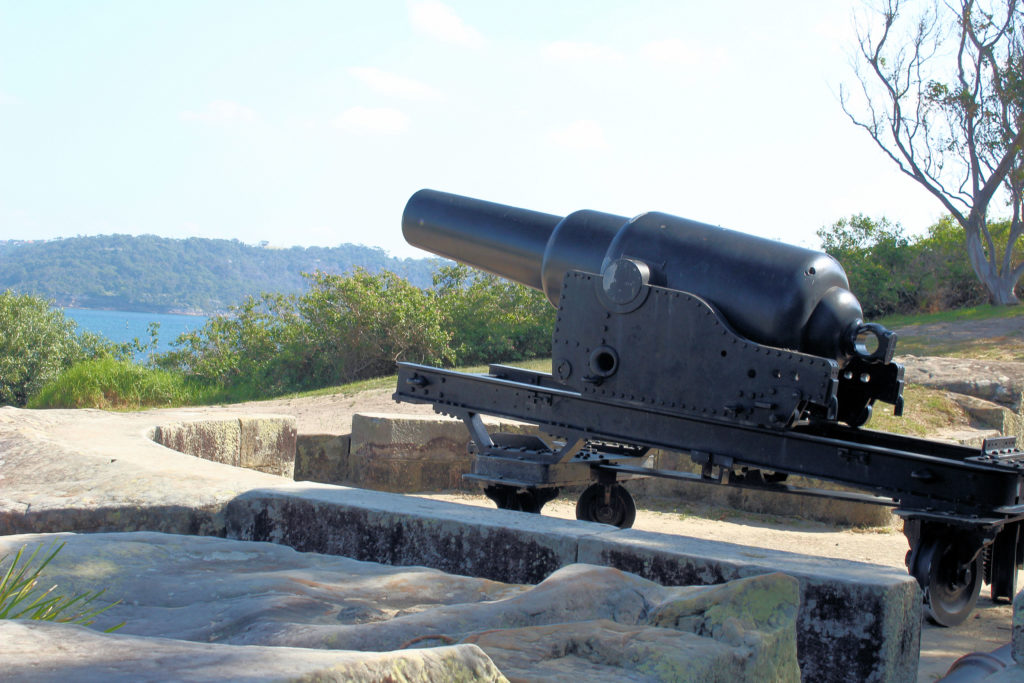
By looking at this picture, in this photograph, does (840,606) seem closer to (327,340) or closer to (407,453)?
(407,453)

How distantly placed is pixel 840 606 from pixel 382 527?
1369mm

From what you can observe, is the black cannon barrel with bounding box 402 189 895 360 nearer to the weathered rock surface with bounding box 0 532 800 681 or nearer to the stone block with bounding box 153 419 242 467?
the weathered rock surface with bounding box 0 532 800 681

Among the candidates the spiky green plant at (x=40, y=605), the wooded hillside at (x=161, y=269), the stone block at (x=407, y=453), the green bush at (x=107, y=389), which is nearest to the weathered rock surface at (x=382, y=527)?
the spiky green plant at (x=40, y=605)

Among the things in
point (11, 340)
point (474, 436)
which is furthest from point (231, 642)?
point (11, 340)

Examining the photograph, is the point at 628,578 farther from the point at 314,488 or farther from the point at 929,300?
the point at 929,300

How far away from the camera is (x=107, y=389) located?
13.8 meters

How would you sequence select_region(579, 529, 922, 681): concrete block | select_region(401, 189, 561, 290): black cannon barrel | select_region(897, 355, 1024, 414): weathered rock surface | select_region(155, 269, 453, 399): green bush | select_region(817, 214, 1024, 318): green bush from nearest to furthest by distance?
select_region(579, 529, 922, 681): concrete block
select_region(401, 189, 561, 290): black cannon barrel
select_region(897, 355, 1024, 414): weathered rock surface
select_region(155, 269, 453, 399): green bush
select_region(817, 214, 1024, 318): green bush

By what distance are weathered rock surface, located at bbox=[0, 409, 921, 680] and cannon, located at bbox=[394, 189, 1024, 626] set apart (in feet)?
4.78

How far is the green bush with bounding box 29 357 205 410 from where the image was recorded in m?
13.4

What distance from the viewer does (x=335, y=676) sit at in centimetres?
117

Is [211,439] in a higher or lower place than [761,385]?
lower

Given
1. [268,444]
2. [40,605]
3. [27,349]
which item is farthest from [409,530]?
[27,349]

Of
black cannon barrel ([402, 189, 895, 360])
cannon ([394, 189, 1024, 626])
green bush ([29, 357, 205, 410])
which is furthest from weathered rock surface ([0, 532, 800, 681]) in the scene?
green bush ([29, 357, 205, 410])

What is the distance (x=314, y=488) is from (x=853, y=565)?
5.79 feet
